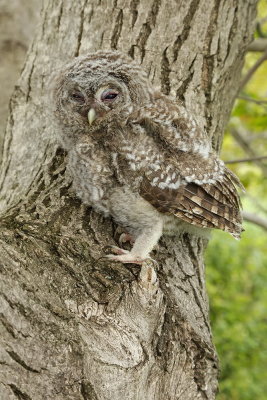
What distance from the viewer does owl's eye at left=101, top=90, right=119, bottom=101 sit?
2.78 metres

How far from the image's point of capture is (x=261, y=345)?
6.18 metres

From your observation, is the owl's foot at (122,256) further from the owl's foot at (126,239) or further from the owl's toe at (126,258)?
the owl's foot at (126,239)

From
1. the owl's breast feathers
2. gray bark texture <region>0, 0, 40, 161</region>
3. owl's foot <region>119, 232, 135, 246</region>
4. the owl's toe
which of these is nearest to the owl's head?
the owl's breast feathers

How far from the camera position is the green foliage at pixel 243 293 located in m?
5.63

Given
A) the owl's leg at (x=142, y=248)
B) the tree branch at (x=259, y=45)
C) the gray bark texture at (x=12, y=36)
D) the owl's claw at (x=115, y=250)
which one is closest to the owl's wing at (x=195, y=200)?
the owl's leg at (x=142, y=248)

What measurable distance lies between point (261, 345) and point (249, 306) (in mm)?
995

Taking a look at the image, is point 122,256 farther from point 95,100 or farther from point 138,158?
point 95,100

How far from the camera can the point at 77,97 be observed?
2.87 m

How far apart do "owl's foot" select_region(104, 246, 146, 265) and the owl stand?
0.09m

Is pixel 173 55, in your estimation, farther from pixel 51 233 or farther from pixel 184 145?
pixel 51 233

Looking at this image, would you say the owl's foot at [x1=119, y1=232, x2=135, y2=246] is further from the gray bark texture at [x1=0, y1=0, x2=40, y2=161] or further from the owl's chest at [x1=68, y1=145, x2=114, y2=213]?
the gray bark texture at [x1=0, y1=0, x2=40, y2=161]

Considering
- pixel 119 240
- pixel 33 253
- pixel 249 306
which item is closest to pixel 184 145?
pixel 119 240

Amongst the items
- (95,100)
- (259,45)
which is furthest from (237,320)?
(95,100)

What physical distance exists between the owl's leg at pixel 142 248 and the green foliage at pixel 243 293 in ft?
6.87
